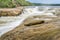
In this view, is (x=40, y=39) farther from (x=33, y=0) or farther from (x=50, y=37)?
(x=33, y=0)

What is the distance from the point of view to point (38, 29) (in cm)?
244

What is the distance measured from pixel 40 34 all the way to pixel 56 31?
210 mm

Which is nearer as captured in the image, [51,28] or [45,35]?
[45,35]

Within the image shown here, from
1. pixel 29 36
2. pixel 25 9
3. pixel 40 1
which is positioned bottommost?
pixel 25 9

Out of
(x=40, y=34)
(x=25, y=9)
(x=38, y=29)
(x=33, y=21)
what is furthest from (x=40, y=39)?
(x=25, y=9)

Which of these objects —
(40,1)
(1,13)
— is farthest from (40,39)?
(1,13)

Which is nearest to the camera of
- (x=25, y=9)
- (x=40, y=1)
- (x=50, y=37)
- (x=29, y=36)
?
(x=50, y=37)

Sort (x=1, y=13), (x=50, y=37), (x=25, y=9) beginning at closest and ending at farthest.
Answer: (x=50, y=37), (x=1, y=13), (x=25, y=9)

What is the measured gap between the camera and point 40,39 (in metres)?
2.25

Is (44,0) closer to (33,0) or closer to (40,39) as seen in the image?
(33,0)

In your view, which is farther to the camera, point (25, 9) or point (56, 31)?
point (25, 9)

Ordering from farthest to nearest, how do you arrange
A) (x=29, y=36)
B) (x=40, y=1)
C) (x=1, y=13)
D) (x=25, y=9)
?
(x=25, y=9), (x=1, y=13), (x=40, y=1), (x=29, y=36)

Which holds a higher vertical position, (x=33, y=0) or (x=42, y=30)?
(x=42, y=30)

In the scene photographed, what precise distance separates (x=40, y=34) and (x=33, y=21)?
0.69 m
